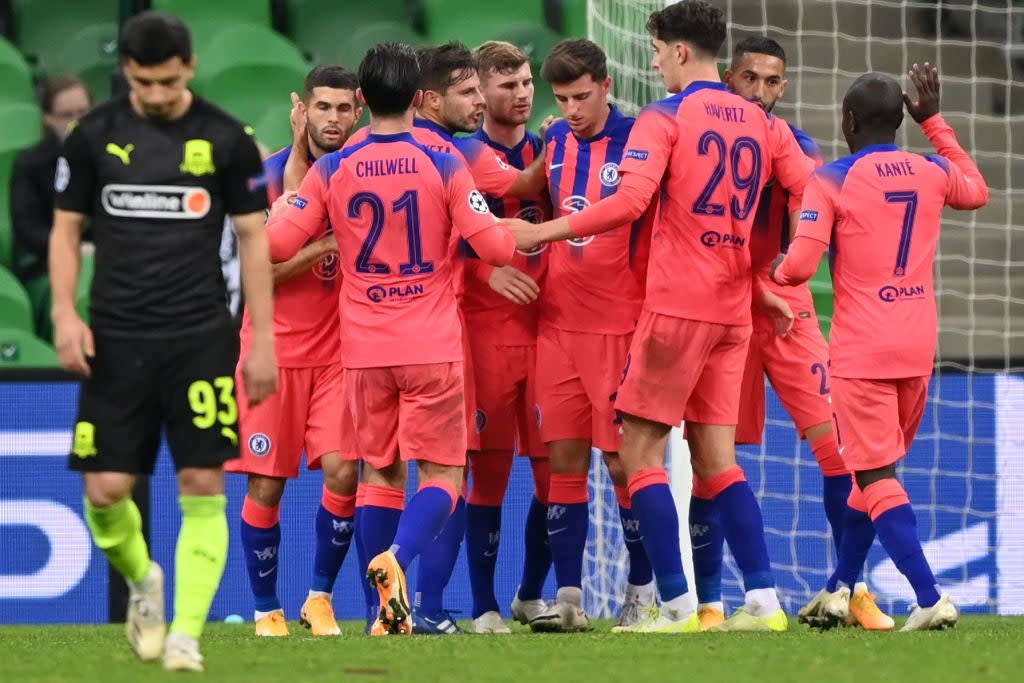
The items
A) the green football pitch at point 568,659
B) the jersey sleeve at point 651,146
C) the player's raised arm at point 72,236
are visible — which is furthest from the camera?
the jersey sleeve at point 651,146

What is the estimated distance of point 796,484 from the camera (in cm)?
834

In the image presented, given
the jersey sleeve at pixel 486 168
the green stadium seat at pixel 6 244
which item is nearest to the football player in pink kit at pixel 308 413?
the jersey sleeve at pixel 486 168

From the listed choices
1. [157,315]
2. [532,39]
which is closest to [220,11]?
[532,39]

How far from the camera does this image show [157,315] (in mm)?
4688

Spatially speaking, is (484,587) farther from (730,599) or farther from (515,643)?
(730,599)

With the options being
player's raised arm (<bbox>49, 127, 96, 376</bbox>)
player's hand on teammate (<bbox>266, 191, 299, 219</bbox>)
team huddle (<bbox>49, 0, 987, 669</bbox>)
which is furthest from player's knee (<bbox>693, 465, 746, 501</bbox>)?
player's raised arm (<bbox>49, 127, 96, 376</bbox>)

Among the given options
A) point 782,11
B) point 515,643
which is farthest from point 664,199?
point 782,11

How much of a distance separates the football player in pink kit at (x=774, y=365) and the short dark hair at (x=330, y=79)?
4.82 ft

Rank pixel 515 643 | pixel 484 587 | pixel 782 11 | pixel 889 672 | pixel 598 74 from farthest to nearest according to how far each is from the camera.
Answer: pixel 782 11 < pixel 484 587 < pixel 598 74 < pixel 515 643 < pixel 889 672

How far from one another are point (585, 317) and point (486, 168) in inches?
25.6

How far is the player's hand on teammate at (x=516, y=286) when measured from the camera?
6.36m

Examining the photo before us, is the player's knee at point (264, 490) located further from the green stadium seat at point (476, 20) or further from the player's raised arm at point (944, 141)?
the green stadium seat at point (476, 20)

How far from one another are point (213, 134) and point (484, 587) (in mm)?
2680

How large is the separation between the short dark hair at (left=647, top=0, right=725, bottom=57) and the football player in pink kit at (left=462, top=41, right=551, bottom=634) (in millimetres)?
716
